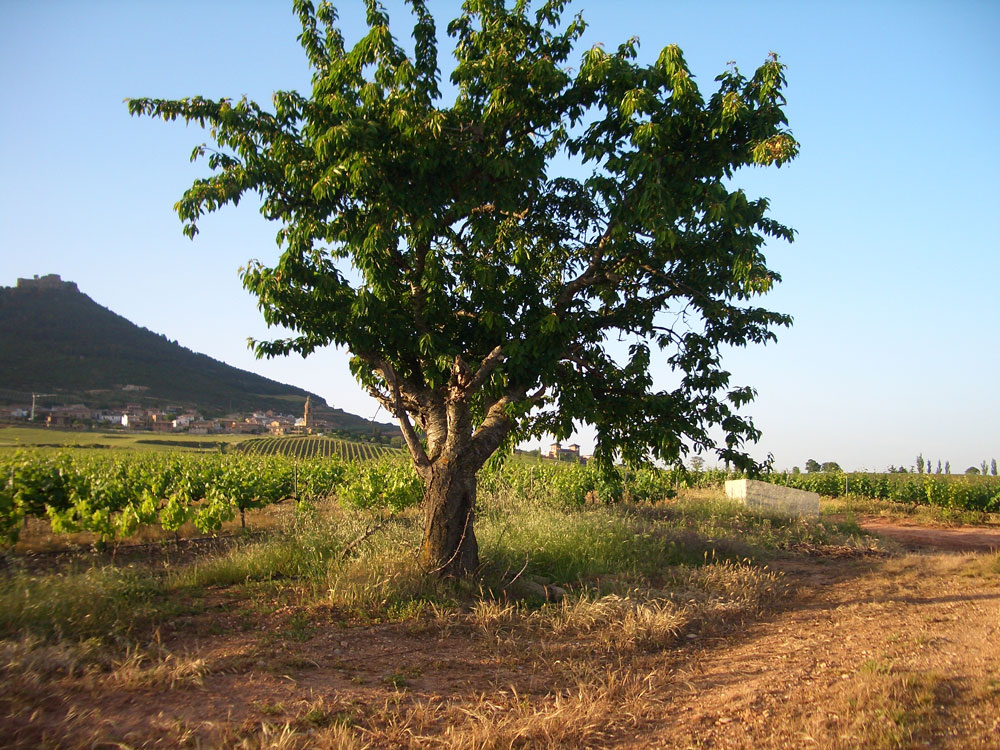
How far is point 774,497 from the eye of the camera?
19.9 meters

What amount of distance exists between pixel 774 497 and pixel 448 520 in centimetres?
1561

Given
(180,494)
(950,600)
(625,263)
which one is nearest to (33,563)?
(180,494)

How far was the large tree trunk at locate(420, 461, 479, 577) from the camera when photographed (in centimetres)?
714

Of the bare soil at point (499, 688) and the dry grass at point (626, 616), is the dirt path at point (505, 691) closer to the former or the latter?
the bare soil at point (499, 688)

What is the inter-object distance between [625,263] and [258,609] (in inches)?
205

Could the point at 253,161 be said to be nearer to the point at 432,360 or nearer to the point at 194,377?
the point at 432,360

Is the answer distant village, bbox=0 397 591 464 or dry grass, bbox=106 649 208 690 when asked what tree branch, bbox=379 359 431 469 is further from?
distant village, bbox=0 397 591 464

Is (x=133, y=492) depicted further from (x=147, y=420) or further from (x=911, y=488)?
(x=147, y=420)

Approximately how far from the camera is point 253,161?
659 centimetres

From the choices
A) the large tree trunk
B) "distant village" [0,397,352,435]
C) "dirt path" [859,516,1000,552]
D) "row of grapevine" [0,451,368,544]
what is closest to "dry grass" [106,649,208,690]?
the large tree trunk

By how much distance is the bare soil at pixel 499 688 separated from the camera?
380cm

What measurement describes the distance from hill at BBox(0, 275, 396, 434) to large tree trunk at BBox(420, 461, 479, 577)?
40973mm

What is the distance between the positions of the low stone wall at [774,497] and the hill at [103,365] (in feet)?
104

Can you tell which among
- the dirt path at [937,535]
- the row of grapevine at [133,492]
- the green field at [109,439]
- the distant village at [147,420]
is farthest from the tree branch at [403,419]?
the distant village at [147,420]
